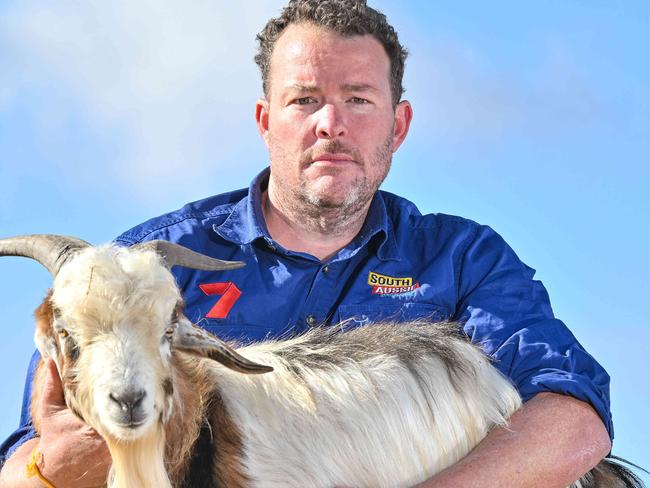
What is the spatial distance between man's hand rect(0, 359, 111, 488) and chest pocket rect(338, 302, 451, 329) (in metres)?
2.04

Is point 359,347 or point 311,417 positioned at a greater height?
point 359,347

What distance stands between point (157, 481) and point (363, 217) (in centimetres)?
287

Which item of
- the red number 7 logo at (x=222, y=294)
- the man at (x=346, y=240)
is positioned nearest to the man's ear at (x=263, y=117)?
the man at (x=346, y=240)

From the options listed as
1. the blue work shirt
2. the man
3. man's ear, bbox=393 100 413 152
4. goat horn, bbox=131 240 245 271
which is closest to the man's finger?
goat horn, bbox=131 240 245 271

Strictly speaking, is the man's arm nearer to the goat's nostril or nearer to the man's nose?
the goat's nostril

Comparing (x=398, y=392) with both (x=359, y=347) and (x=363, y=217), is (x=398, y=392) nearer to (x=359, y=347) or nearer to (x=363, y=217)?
(x=359, y=347)

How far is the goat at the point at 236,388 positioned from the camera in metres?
4.85

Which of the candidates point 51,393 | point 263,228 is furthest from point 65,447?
point 263,228

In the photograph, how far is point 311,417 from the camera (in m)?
5.50

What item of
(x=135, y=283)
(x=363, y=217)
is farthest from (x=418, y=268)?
(x=135, y=283)

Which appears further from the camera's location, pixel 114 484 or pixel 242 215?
pixel 242 215

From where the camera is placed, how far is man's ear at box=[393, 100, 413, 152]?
25.0 ft

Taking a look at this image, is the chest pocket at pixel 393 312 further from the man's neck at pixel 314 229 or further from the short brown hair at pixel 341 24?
the short brown hair at pixel 341 24

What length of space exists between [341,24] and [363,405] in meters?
2.78
